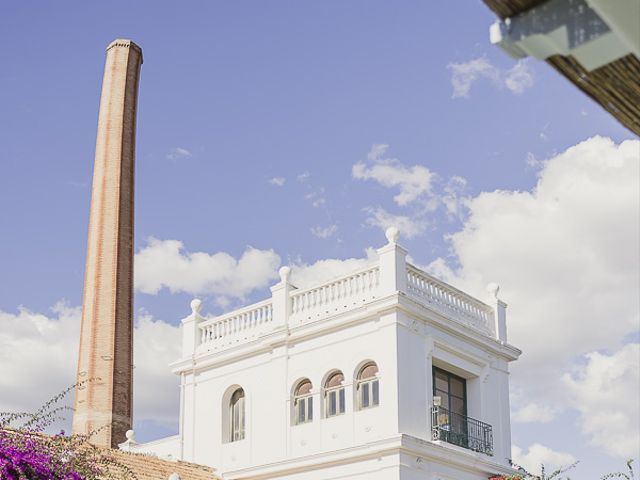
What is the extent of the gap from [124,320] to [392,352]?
1238 cm

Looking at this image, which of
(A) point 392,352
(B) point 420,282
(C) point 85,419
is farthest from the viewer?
(C) point 85,419

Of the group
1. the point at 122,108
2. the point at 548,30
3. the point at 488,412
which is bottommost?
the point at 548,30

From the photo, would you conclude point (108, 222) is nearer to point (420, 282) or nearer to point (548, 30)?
point (420, 282)

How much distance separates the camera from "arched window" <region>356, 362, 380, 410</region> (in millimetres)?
21280

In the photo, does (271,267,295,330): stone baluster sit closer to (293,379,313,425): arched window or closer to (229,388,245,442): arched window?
(293,379,313,425): arched window

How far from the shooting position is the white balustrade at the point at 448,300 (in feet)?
72.3

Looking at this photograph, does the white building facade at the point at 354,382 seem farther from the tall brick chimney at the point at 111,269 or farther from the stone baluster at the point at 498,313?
the tall brick chimney at the point at 111,269

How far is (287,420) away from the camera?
22797 millimetres

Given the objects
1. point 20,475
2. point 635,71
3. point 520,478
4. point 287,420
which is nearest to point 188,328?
point 287,420

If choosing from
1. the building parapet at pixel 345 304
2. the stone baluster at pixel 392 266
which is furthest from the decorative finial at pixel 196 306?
the stone baluster at pixel 392 266

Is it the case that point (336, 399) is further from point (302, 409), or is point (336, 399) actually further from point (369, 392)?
point (302, 409)

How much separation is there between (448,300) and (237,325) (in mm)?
5361

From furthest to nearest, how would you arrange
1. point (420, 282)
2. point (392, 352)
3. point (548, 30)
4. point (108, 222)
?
point (108, 222) → point (420, 282) → point (392, 352) → point (548, 30)

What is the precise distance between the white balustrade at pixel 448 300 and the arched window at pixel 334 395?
8.27ft
